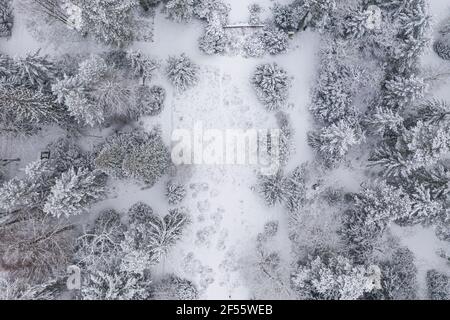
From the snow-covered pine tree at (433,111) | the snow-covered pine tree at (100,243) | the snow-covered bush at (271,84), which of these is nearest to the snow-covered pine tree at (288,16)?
the snow-covered bush at (271,84)

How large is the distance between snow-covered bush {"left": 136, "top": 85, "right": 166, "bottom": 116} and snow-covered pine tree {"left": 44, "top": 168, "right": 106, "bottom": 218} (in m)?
6.19

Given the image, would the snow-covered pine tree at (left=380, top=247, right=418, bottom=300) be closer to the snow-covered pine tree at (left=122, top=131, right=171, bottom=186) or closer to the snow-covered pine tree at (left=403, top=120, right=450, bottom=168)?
the snow-covered pine tree at (left=403, top=120, right=450, bottom=168)

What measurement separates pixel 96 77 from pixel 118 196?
9.59m

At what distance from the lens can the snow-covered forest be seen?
29.6 metres

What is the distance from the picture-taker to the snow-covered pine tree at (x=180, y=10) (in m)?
31.3

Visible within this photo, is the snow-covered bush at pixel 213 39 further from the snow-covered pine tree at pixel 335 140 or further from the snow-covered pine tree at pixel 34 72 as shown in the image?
the snow-covered pine tree at pixel 34 72

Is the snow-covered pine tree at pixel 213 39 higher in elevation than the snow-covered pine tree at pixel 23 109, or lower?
higher

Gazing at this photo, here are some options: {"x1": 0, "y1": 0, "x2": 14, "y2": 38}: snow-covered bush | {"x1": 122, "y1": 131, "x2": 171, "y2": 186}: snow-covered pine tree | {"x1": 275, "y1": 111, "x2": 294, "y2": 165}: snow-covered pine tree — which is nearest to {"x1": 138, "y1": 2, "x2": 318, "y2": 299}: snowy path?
{"x1": 275, "y1": 111, "x2": 294, "y2": 165}: snow-covered pine tree

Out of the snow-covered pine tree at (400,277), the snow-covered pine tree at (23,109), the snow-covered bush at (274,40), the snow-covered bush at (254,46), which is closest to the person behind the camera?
the snow-covered pine tree at (23,109)

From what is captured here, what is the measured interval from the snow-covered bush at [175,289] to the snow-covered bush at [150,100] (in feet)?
42.6

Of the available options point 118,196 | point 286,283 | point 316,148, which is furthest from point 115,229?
point 316,148

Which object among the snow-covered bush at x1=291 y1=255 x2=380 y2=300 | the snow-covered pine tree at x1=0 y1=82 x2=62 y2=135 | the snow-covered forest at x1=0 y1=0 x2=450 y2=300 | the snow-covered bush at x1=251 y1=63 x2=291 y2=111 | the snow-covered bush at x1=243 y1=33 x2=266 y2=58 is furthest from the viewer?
the snow-covered bush at x1=243 y1=33 x2=266 y2=58

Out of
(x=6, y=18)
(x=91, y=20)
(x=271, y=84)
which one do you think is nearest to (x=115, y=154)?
(x=91, y=20)
